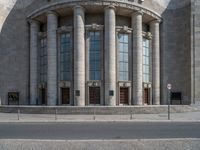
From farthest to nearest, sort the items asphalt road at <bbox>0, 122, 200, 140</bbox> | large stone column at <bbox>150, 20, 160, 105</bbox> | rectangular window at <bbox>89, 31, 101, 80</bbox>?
large stone column at <bbox>150, 20, 160, 105</bbox> → rectangular window at <bbox>89, 31, 101, 80</bbox> → asphalt road at <bbox>0, 122, 200, 140</bbox>

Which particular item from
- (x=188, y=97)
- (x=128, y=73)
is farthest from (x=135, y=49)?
(x=188, y=97)

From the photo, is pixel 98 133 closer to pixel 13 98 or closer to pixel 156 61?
pixel 156 61

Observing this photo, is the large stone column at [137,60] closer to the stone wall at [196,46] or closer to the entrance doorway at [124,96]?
the entrance doorway at [124,96]

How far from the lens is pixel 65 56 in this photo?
1398 inches

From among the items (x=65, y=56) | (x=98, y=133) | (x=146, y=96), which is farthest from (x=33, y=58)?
(x=98, y=133)

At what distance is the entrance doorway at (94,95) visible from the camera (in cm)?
3431

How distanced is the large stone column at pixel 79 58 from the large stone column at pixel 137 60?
7.27 meters

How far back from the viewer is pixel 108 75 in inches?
1300

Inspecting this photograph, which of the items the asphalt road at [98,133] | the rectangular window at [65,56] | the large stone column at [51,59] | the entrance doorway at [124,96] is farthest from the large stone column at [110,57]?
the asphalt road at [98,133]

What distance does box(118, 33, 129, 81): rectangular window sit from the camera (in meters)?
35.3

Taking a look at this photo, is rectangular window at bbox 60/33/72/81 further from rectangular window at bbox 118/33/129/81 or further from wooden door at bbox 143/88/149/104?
wooden door at bbox 143/88/149/104

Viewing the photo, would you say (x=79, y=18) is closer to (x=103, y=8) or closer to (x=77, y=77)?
(x=103, y=8)

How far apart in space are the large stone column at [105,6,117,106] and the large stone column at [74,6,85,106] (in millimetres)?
3156

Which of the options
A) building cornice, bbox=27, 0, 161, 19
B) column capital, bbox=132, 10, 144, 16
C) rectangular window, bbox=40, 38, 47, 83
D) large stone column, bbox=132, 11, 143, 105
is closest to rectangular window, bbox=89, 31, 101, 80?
building cornice, bbox=27, 0, 161, 19
